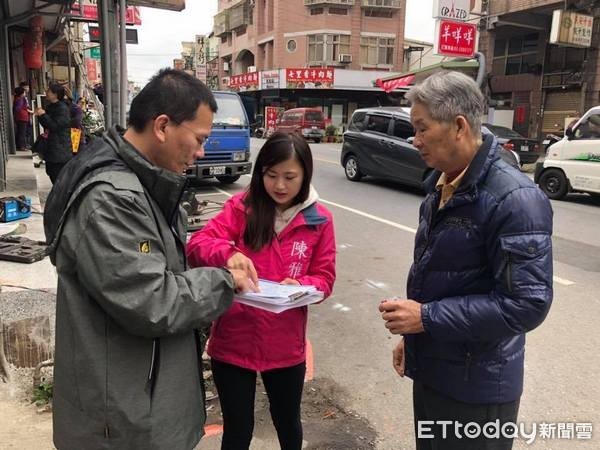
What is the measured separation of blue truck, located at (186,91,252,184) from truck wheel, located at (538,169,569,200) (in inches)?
238

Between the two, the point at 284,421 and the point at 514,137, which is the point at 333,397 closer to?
the point at 284,421

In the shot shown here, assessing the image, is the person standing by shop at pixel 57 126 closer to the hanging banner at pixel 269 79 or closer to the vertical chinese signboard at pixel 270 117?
the vertical chinese signboard at pixel 270 117

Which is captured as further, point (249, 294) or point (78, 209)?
point (249, 294)

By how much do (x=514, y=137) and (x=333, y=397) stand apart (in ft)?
46.2

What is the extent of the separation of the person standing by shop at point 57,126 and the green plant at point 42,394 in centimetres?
518

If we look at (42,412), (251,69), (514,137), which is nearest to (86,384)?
(42,412)

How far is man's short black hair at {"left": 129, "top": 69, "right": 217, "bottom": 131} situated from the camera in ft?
4.67

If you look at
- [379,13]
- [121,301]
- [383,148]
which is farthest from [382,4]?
[121,301]

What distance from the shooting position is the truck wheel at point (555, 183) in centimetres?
1043

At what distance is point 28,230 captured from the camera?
5.70 m

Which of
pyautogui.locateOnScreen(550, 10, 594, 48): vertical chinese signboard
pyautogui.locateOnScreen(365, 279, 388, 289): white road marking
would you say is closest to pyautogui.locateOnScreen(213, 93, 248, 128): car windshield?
pyautogui.locateOnScreen(365, 279, 388, 289): white road marking

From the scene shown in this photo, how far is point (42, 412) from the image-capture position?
2896 millimetres

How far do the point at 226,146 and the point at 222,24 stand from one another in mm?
41583

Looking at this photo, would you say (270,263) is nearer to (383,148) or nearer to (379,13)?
(383,148)
